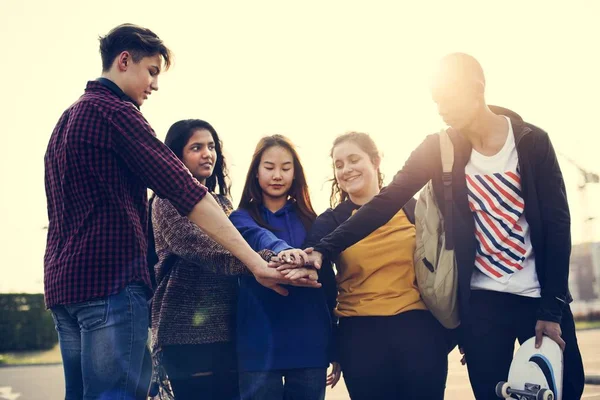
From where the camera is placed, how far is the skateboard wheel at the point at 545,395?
286cm

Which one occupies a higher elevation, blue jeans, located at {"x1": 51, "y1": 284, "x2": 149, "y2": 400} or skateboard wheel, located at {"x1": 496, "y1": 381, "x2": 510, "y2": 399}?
blue jeans, located at {"x1": 51, "y1": 284, "x2": 149, "y2": 400}

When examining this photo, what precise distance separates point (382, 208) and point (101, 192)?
1556 mm

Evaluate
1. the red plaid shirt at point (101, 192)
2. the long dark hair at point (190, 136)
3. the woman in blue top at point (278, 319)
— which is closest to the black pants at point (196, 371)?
the woman in blue top at point (278, 319)

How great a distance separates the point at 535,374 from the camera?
9.63 feet

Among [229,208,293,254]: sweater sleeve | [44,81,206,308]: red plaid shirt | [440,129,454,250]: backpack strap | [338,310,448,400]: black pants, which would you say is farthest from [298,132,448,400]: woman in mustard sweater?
[44,81,206,308]: red plaid shirt

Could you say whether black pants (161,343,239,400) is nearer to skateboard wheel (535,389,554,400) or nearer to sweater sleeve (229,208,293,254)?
sweater sleeve (229,208,293,254)

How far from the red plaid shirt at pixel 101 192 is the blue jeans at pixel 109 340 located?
2.0 inches

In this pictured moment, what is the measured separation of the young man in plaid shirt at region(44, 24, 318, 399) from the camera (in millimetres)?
2543

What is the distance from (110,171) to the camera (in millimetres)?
2656

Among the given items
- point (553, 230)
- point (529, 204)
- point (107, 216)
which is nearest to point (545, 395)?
point (553, 230)

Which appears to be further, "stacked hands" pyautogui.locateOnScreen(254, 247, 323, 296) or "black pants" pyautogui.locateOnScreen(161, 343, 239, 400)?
"black pants" pyautogui.locateOnScreen(161, 343, 239, 400)

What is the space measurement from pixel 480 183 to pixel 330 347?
3.99 feet

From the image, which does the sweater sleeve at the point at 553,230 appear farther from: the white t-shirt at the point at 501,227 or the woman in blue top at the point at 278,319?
the woman in blue top at the point at 278,319

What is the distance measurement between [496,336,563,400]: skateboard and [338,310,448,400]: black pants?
0.54m
